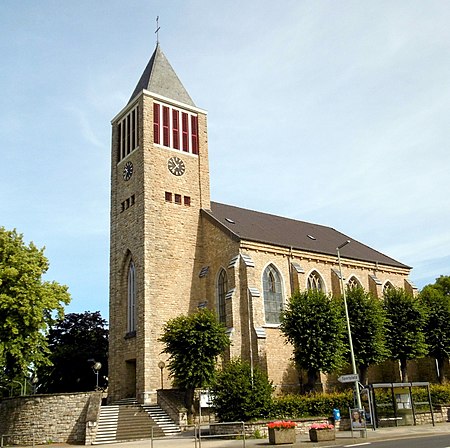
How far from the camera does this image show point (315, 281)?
40.1m

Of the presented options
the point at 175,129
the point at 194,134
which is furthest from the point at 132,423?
the point at 194,134

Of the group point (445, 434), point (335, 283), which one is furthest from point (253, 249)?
point (445, 434)

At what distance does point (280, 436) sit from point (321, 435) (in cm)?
179

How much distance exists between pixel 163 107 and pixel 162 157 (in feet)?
14.3

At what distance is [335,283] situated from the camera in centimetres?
4056

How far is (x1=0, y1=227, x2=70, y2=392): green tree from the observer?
92.5ft

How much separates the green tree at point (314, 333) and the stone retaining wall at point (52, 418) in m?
12.0

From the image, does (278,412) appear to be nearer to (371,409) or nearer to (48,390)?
(371,409)

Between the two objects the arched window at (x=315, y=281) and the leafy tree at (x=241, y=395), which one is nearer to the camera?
the leafy tree at (x=241, y=395)

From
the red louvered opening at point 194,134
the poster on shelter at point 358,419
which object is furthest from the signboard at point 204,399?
the red louvered opening at point 194,134

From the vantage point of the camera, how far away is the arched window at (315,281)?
39.8m

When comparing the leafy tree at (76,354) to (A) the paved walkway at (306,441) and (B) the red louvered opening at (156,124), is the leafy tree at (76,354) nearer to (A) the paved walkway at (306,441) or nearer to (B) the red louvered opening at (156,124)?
(B) the red louvered opening at (156,124)

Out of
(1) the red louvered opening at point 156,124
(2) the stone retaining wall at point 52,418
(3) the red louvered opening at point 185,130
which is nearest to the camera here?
(2) the stone retaining wall at point 52,418

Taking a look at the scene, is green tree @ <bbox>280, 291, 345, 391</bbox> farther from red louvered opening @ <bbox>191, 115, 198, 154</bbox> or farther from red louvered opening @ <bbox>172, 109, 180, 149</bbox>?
red louvered opening @ <bbox>172, 109, 180, 149</bbox>
